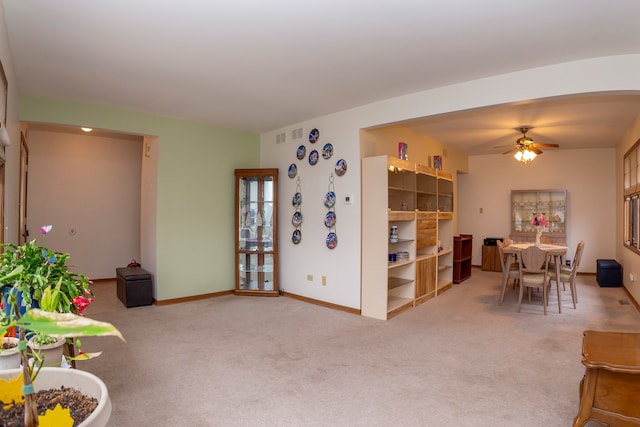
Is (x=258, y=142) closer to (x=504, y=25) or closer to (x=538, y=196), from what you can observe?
(x=504, y=25)

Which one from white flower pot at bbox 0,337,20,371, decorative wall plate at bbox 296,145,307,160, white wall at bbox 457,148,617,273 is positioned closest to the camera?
white flower pot at bbox 0,337,20,371

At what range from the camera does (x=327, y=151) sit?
511cm

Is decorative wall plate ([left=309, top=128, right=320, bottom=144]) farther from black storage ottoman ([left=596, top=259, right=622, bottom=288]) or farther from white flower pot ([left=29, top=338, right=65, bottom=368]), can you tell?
black storage ottoman ([left=596, top=259, right=622, bottom=288])

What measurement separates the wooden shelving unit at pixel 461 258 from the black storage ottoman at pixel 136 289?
16.1 ft

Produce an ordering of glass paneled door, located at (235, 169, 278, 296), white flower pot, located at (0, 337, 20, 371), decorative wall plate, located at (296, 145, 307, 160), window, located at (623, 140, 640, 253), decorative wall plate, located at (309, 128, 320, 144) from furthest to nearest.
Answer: glass paneled door, located at (235, 169, 278, 296) → decorative wall plate, located at (296, 145, 307, 160) → decorative wall plate, located at (309, 128, 320, 144) → window, located at (623, 140, 640, 253) → white flower pot, located at (0, 337, 20, 371)

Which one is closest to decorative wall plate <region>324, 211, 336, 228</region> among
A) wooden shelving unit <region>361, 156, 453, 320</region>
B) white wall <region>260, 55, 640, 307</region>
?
white wall <region>260, 55, 640, 307</region>

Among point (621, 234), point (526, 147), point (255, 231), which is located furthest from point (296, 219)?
point (621, 234)

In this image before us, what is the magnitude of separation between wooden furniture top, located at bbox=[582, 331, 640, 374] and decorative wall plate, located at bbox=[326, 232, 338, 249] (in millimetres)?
3014

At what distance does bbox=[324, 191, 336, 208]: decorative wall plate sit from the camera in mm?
5027

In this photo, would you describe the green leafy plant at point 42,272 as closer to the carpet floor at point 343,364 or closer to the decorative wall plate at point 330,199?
the carpet floor at point 343,364

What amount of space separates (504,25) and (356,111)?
89.9 inches

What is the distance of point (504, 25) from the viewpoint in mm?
2635

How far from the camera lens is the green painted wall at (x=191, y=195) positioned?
507 centimetres

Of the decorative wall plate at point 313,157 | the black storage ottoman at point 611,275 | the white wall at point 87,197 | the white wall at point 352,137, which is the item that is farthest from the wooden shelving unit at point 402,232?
the white wall at point 87,197
